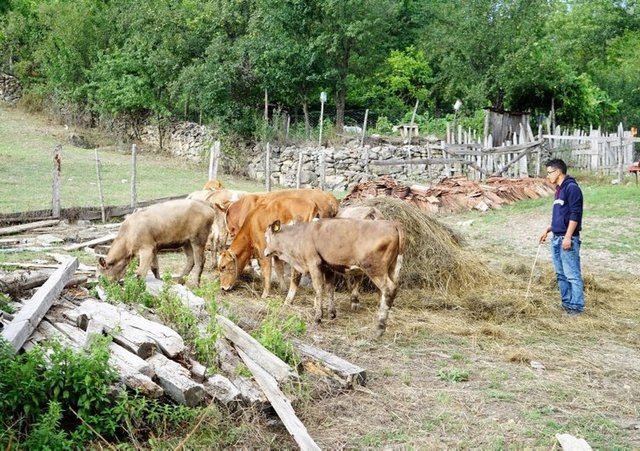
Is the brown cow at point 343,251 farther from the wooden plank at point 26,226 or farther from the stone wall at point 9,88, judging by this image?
the stone wall at point 9,88

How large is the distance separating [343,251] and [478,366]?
2225 millimetres

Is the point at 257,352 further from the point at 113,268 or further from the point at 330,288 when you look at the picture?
the point at 113,268

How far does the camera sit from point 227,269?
34.6 ft

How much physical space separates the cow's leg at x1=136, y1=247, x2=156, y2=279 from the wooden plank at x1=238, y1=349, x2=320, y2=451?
345cm

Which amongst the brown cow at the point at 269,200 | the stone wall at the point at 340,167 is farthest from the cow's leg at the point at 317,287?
the stone wall at the point at 340,167

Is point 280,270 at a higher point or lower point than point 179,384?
higher

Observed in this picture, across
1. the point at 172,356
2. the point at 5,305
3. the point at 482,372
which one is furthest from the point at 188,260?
the point at 482,372

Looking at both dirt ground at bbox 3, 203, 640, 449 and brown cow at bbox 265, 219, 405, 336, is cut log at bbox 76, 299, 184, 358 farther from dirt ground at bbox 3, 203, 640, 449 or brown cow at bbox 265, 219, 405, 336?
brown cow at bbox 265, 219, 405, 336

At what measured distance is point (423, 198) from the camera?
66.1 feet

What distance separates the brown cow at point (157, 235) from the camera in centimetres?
988

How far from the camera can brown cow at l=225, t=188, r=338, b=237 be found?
1125cm

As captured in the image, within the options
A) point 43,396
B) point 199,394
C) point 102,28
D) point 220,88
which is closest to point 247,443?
point 199,394

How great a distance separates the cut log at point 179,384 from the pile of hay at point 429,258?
522 centimetres

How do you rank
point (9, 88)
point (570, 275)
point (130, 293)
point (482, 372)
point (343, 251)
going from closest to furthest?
point (482, 372) < point (130, 293) < point (343, 251) < point (570, 275) < point (9, 88)
